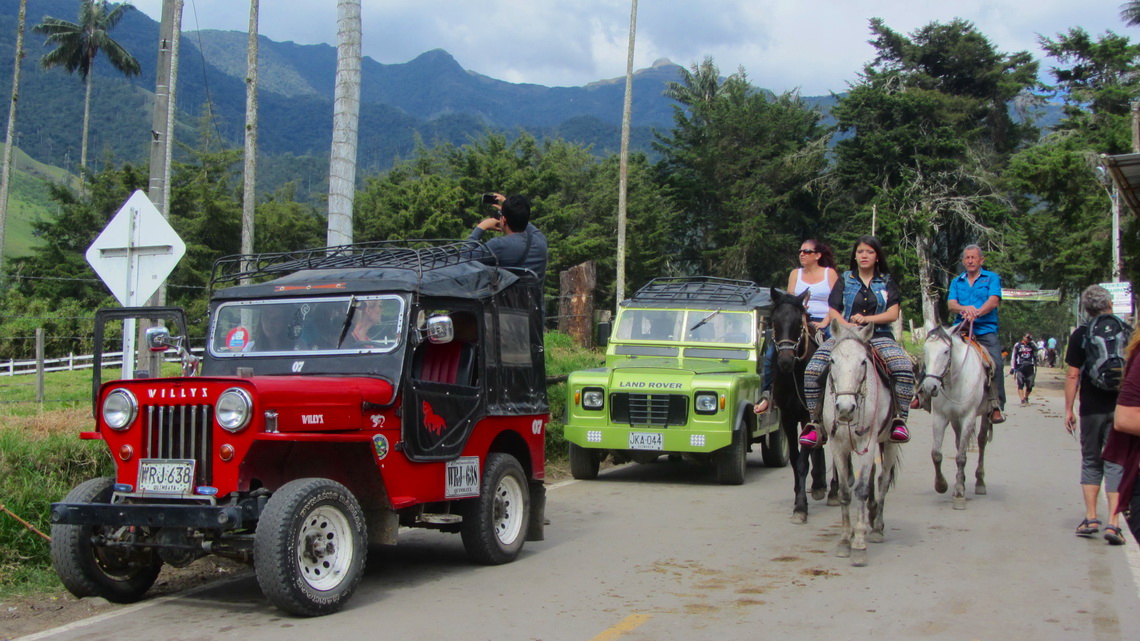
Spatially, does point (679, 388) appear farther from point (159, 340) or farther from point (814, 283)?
point (159, 340)

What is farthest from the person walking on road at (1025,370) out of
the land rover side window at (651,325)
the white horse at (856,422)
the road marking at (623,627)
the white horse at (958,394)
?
the road marking at (623,627)

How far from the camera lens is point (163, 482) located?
659 centimetres

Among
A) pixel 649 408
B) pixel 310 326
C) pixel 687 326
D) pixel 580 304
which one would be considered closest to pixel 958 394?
pixel 649 408

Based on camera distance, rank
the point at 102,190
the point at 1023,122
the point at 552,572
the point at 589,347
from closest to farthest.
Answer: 1. the point at 552,572
2. the point at 589,347
3. the point at 102,190
4. the point at 1023,122

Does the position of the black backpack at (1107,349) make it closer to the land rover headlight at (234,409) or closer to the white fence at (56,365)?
the land rover headlight at (234,409)

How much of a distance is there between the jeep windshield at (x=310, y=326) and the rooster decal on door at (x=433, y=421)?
1.74 ft

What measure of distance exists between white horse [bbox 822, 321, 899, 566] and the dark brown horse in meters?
1.04

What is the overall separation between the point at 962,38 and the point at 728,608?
5712 cm

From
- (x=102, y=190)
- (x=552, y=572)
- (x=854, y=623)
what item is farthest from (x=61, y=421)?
(x=102, y=190)

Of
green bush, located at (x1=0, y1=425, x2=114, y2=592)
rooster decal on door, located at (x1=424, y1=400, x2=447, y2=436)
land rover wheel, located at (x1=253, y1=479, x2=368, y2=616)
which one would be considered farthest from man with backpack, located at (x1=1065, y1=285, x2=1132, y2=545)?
green bush, located at (x1=0, y1=425, x2=114, y2=592)

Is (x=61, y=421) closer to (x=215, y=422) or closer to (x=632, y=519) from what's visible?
(x=215, y=422)

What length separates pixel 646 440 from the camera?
12.8 m

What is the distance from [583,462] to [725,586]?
6.10 meters

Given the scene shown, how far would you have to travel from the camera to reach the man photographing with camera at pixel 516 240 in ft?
30.5
